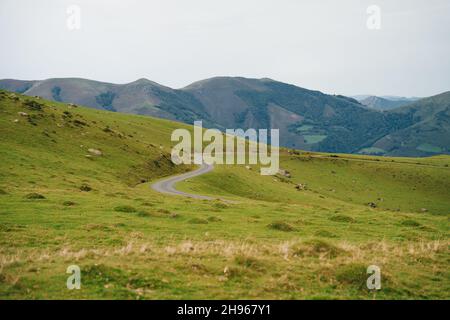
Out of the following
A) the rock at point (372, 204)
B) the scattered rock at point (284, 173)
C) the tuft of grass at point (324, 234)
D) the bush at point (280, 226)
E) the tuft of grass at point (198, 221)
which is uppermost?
the tuft of grass at point (198, 221)

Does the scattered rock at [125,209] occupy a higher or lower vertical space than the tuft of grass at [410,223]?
higher

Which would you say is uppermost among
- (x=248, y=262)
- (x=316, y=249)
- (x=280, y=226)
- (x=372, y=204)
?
(x=248, y=262)

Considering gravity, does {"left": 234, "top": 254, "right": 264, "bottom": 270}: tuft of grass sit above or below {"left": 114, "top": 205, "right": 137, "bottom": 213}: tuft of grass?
above

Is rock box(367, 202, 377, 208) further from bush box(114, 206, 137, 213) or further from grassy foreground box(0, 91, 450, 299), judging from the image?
bush box(114, 206, 137, 213)

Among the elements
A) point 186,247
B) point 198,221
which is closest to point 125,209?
point 198,221

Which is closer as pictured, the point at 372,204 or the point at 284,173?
the point at 372,204

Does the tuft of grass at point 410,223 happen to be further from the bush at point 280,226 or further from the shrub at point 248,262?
the shrub at point 248,262

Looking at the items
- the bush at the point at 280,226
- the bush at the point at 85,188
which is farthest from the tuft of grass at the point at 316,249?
the bush at the point at 85,188

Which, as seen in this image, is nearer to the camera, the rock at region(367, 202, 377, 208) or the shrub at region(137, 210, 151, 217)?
the shrub at region(137, 210, 151, 217)

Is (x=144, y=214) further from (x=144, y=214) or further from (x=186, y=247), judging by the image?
(x=186, y=247)

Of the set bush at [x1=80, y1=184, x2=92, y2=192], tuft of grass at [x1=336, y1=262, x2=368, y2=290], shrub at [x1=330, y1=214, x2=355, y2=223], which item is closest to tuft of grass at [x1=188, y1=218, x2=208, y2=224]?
shrub at [x1=330, y1=214, x2=355, y2=223]
